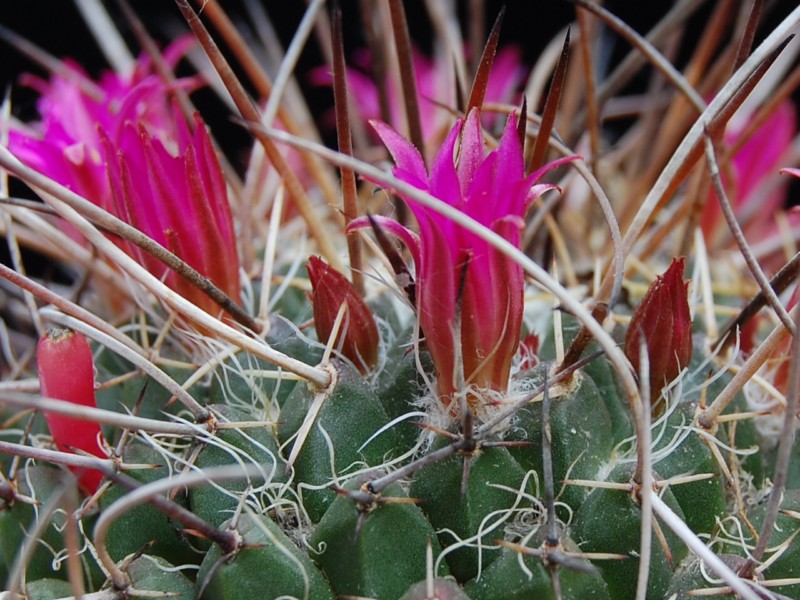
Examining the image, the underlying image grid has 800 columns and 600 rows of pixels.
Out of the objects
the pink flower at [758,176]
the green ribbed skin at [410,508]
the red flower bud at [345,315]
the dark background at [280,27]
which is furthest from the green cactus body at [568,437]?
the dark background at [280,27]

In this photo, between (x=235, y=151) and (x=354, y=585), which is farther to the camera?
(x=235, y=151)

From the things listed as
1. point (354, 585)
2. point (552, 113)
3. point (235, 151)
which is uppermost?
point (552, 113)

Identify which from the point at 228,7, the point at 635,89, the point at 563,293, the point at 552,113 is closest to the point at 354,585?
the point at 563,293

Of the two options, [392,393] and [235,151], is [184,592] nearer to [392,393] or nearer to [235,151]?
[392,393]

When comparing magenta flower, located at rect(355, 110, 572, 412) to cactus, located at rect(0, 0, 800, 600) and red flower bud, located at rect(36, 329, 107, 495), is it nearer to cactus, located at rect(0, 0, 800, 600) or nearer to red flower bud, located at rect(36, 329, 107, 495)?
cactus, located at rect(0, 0, 800, 600)

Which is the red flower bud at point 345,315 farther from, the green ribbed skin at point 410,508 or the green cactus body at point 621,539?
the green cactus body at point 621,539
